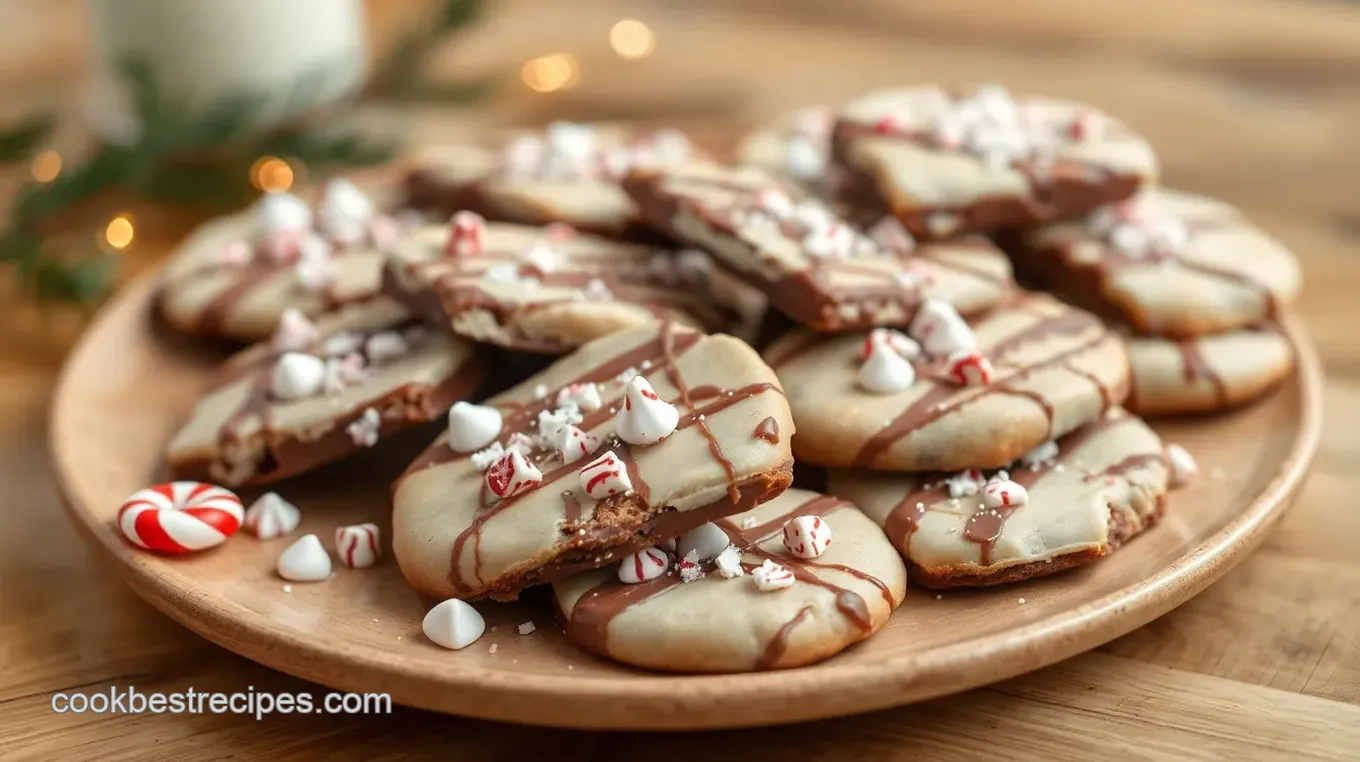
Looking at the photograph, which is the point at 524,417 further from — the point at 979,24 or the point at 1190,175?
the point at 979,24

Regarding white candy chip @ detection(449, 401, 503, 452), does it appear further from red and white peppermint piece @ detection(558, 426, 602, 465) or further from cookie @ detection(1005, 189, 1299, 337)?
cookie @ detection(1005, 189, 1299, 337)

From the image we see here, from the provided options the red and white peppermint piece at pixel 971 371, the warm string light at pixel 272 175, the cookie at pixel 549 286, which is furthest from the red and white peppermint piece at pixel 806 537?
the warm string light at pixel 272 175

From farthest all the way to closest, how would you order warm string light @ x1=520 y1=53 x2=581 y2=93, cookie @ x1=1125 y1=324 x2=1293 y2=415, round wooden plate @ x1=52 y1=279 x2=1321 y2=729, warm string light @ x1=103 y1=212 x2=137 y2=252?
warm string light @ x1=520 y1=53 x2=581 y2=93 < warm string light @ x1=103 y1=212 x2=137 y2=252 < cookie @ x1=1125 y1=324 x2=1293 y2=415 < round wooden plate @ x1=52 y1=279 x2=1321 y2=729

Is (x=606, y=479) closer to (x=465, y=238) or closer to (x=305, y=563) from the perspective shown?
(x=305, y=563)

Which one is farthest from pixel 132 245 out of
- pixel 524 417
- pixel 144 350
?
pixel 524 417

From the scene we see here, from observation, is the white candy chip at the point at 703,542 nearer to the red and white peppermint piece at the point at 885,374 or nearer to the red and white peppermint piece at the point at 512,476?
the red and white peppermint piece at the point at 512,476

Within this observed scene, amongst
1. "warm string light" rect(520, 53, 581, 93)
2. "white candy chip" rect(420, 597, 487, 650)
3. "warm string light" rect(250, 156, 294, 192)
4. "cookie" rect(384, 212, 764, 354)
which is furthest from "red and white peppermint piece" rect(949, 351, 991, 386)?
"warm string light" rect(520, 53, 581, 93)
